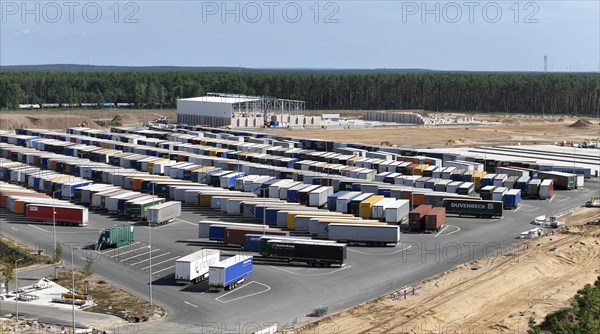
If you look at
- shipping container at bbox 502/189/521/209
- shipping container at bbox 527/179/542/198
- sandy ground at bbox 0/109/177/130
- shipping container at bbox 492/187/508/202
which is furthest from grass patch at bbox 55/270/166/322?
sandy ground at bbox 0/109/177/130

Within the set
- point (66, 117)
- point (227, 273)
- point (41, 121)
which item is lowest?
point (227, 273)

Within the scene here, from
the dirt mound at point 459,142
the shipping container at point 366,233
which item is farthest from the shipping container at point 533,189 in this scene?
the dirt mound at point 459,142

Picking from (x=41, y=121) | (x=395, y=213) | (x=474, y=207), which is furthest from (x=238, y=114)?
(x=395, y=213)

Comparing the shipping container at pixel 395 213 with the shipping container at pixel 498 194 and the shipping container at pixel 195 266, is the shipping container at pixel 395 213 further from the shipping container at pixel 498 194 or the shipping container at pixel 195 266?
the shipping container at pixel 195 266

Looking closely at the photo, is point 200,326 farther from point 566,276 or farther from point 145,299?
point 566,276

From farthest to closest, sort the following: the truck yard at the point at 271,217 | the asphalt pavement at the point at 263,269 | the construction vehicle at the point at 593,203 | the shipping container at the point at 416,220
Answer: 1. the construction vehicle at the point at 593,203
2. the shipping container at the point at 416,220
3. the truck yard at the point at 271,217
4. the asphalt pavement at the point at 263,269

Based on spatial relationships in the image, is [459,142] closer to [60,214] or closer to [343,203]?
[343,203]

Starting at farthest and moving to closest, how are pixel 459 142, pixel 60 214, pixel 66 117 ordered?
1. pixel 66 117
2. pixel 459 142
3. pixel 60 214
